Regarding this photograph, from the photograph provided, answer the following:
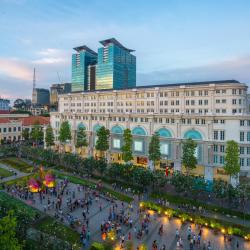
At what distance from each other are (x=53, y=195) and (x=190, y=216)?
3164cm

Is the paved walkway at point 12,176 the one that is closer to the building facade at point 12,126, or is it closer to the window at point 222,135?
the building facade at point 12,126

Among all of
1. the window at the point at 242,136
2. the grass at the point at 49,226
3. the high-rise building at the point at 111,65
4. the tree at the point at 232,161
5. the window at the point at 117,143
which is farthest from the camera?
the high-rise building at the point at 111,65

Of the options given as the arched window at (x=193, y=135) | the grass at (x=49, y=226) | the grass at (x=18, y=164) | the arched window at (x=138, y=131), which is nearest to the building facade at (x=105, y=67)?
the arched window at (x=138, y=131)

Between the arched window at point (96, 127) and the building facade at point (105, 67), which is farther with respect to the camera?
the building facade at point (105, 67)

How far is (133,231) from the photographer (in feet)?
137

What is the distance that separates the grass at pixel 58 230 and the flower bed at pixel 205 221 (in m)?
16.9

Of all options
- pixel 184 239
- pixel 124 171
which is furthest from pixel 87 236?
pixel 124 171

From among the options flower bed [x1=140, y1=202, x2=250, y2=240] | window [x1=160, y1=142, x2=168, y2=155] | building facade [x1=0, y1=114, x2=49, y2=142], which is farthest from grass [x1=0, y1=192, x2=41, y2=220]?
building facade [x1=0, y1=114, x2=49, y2=142]

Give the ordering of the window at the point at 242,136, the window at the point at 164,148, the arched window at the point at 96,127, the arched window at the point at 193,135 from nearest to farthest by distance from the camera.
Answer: the window at the point at 242,136 → the arched window at the point at 193,135 → the window at the point at 164,148 → the arched window at the point at 96,127

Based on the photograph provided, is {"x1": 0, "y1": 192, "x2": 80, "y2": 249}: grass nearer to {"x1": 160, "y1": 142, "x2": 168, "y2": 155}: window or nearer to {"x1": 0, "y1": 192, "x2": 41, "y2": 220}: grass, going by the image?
{"x1": 0, "y1": 192, "x2": 41, "y2": 220}: grass

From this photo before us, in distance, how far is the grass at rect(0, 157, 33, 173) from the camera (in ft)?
261

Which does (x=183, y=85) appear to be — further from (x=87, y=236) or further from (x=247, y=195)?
(x=87, y=236)

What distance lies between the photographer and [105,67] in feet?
557

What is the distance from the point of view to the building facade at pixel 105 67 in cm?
16700
